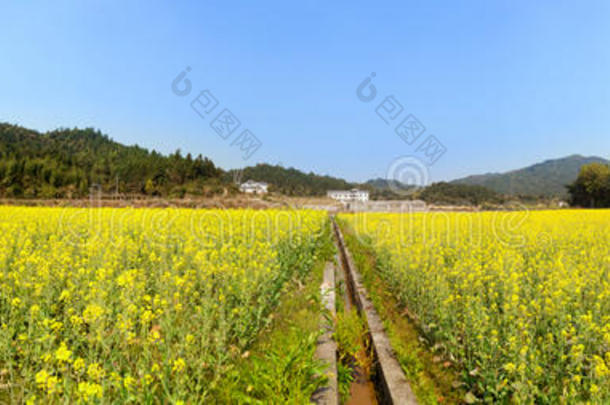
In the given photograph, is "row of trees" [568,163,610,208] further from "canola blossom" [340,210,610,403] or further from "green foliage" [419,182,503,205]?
"canola blossom" [340,210,610,403]

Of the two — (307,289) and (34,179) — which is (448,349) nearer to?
(307,289)

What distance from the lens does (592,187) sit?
153 ft

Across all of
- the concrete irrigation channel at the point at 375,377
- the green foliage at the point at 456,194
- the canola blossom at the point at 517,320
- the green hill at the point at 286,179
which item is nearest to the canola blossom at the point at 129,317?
the concrete irrigation channel at the point at 375,377

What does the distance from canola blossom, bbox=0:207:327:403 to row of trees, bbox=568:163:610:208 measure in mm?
57609

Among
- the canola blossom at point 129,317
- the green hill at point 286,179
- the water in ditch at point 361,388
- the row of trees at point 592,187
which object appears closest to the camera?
the canola blossom at point 129,317

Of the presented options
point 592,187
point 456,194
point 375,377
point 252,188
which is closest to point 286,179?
point 252,188

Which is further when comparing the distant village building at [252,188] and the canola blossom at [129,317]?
the distant village building at [252,188]

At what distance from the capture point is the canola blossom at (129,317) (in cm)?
239

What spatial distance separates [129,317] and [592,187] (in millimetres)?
62103

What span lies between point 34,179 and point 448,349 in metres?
56.9

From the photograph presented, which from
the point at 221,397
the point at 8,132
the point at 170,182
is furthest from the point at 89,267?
the point at 8,132

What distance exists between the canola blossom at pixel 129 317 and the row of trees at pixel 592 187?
57609mm

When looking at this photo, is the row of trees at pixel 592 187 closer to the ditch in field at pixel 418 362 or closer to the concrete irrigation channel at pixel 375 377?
the ditch in field at pixel 418 362

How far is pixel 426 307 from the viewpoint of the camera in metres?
4.57
